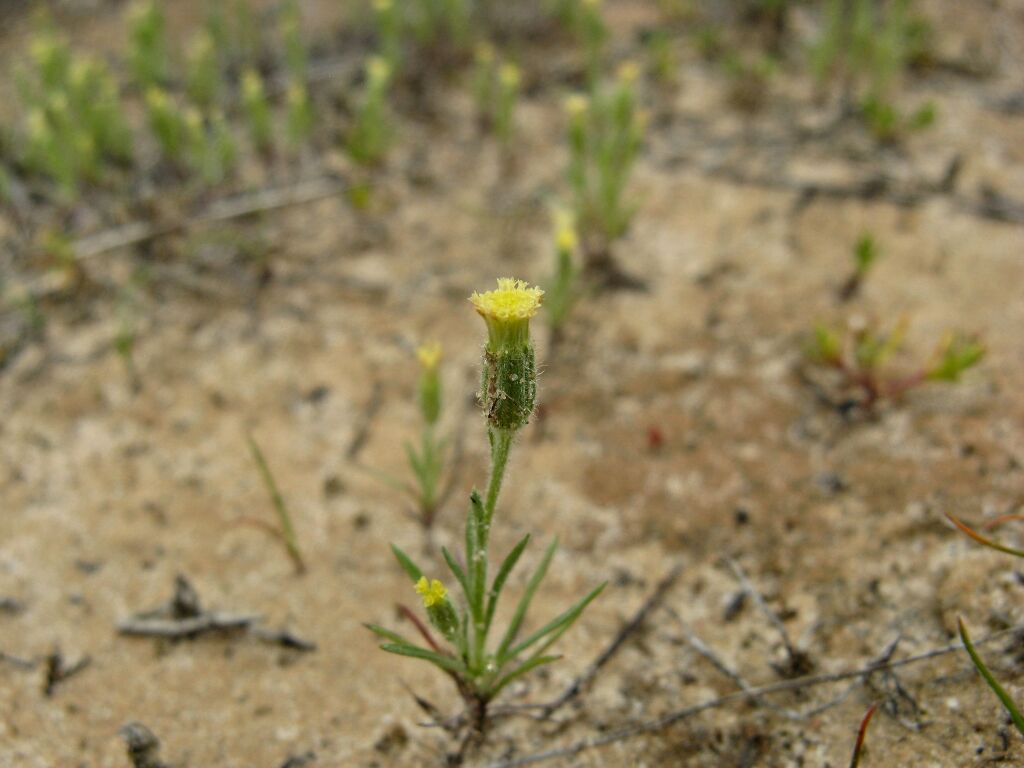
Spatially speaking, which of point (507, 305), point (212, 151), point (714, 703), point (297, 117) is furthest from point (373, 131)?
point (714, 703)

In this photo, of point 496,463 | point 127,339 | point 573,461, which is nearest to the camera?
point 496,463

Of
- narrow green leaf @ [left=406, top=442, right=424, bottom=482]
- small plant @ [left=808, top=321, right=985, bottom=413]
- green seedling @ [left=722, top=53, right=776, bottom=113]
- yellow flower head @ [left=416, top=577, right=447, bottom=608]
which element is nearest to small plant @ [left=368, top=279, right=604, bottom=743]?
yellow flower head @ [left=416, top=577, right=447, bottom=608]

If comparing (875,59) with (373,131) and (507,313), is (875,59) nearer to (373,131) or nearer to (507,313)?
(373,131)

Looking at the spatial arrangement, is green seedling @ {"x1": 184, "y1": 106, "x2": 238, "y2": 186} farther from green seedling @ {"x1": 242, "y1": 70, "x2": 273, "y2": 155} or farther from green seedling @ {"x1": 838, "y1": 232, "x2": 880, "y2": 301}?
green seedling @ {"x1": 838, "y1": 232, "x2": 880, "y2": 301}

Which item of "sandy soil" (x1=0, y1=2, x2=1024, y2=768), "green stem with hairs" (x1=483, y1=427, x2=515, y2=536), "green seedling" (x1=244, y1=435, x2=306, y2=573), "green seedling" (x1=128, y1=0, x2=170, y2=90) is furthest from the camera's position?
"green seedling" (x1=128, y1=0, x2=170, y2=90)

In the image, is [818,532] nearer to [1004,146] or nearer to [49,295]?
[1004,146]

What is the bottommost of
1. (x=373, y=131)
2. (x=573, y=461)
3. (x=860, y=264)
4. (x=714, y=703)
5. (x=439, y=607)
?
(x=714, y=703)

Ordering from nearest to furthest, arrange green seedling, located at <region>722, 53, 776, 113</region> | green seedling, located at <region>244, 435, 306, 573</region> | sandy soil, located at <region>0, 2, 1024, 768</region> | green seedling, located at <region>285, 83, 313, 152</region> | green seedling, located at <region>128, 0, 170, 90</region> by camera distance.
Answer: sandy soil, located at <region>0, 2, 1024, 768</region>, green seedling, located at <region>244, 435, 306, 573</region>, green seedling, located at <region>285, 83, 313, 152</region>, green seedling, located at <region>128, 0, 170, 90</region>, green seedling, located at <region>722, 53, 776, 113</region>
